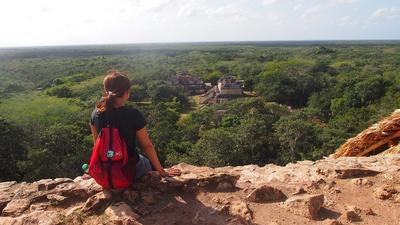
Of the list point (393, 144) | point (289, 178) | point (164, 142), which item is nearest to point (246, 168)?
point (289, 178)

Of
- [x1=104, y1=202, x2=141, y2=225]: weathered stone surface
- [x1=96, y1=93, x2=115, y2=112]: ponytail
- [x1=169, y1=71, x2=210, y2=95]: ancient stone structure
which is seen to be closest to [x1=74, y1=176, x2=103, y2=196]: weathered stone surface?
[x1=104, y1=202, x2=141, y2=225]: weathered stone surface

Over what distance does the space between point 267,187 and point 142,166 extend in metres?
1.42

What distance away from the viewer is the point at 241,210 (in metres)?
3.99

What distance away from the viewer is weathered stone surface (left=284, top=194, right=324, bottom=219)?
398 centimetres

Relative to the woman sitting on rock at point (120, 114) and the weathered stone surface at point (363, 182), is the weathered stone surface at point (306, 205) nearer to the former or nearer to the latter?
the weathered stone surface at point (363, 182)

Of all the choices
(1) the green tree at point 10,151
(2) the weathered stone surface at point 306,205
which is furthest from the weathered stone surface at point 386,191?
(1) the green tree at point 10,151

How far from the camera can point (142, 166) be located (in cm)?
424

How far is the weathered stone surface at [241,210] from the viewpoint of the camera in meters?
3.91

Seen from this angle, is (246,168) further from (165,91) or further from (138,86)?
(138,86)

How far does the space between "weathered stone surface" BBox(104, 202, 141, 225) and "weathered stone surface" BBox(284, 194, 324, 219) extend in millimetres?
1610

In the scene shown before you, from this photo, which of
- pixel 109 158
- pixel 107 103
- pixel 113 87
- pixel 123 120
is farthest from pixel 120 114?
pixel 109 158

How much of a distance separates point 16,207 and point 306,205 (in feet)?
10.2

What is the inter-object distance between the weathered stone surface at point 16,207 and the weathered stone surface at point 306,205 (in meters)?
2.84

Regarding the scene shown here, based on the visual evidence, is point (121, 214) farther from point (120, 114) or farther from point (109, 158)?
point (120, 114)
